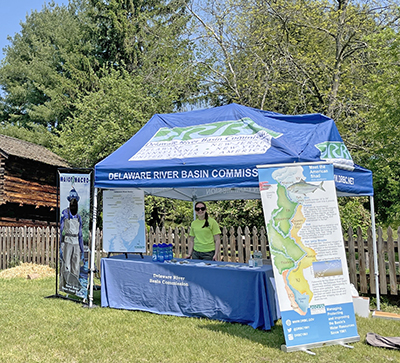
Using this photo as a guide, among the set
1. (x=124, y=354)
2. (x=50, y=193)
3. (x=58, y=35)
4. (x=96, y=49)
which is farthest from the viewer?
(x=58, y=35)

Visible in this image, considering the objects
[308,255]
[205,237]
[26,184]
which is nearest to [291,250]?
[308,255]

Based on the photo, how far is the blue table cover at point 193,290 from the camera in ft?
20.1

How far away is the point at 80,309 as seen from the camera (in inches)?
291

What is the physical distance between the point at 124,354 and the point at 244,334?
5.67 ft

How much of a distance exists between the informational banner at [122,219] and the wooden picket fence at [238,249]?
146 centimetres

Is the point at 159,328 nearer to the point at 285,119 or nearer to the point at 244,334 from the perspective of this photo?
the point at 244,334

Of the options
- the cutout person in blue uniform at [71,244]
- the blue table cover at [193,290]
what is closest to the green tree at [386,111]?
the blue table cover at [193,290]

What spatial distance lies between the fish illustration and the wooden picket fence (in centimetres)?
356

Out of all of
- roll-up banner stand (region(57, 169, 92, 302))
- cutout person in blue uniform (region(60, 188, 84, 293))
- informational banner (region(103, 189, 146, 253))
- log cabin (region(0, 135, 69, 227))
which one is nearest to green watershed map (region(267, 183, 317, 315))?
informational banner (region(103, 189, 146, 253))

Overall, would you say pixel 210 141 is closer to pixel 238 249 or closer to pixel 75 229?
pixel 75 229

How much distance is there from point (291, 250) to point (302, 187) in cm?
85

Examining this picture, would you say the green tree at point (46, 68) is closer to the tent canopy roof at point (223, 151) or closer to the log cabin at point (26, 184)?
the log cabin at point (26, 184)

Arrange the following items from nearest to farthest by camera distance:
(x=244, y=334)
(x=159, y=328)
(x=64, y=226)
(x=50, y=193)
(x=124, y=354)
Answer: (x=124, y=354) → (x=244, y=334) → (x=159, y=328) → (x=64, y=226) → (x=50, y=193)

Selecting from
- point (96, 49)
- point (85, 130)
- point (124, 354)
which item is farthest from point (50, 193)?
point (124, 354)
